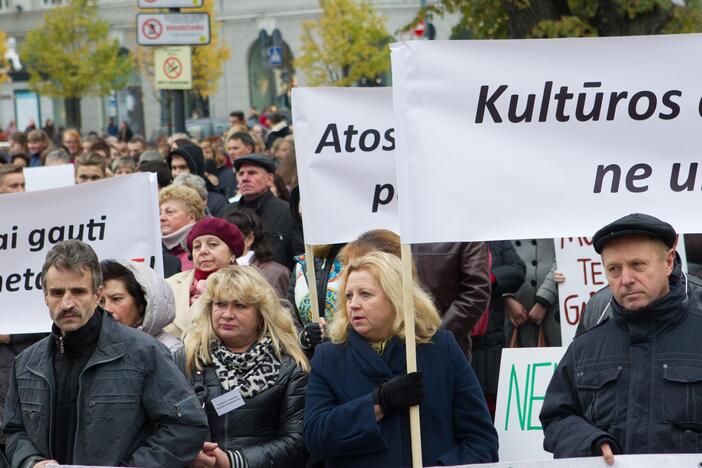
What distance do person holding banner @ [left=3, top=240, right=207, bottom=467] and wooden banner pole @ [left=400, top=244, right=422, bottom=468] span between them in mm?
796

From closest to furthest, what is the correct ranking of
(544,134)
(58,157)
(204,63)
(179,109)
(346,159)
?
(544,134) → (346,159) → (58,157) → (179,109) → (204,63)

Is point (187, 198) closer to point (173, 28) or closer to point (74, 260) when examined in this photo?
point (74, 260)

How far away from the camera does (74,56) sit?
47.2 m

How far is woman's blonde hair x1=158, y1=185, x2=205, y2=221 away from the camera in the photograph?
8539mm

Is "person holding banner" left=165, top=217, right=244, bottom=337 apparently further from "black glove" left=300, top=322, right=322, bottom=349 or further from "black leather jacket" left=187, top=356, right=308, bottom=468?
"black leather jacket" left=187, top=356, right=308, bottom=468

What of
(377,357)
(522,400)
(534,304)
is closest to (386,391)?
(377,357)

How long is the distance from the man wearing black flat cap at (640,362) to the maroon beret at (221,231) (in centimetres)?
301

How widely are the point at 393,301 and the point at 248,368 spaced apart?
2.38ft

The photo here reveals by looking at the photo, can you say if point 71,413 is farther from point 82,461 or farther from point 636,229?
point 636,229

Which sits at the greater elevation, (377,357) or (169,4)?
(169,4)

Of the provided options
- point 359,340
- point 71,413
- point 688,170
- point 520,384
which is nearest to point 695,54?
point 688,170

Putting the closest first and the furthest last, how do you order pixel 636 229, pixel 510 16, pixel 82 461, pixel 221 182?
pixel 636 229 < pixel 82 461 < pixel 510 16 < pixel 221 182

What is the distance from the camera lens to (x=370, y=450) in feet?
16.5

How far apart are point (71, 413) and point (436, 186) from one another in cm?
158
